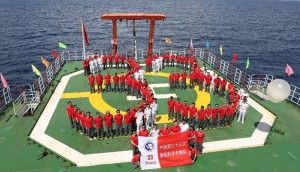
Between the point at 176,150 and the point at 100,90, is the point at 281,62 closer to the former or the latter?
the point at 100,90

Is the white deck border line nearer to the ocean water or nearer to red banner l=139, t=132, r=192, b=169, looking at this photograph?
red banner l=139, t=132, r=192, b=169

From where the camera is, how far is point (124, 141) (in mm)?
18531

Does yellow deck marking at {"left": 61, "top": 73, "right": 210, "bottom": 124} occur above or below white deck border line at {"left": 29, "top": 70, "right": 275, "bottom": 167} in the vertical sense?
above

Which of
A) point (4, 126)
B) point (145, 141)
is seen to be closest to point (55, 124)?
point (4, 126)

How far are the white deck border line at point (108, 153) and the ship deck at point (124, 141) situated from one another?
0.25 ft

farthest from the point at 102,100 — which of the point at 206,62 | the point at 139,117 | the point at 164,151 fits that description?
the point at 206,62

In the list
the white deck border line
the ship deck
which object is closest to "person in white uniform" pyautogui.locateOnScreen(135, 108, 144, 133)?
the ship deck

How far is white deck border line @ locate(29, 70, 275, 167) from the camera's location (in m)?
16.6

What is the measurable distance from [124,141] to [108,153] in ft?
5.47

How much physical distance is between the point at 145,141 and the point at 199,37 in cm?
7023

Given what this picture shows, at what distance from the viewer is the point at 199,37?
81.7 metres

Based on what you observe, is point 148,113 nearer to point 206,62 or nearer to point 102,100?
point 102,100

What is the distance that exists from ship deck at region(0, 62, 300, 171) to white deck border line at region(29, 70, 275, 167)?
0.08m

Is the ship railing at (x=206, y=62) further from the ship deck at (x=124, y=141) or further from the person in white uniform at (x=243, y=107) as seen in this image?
the person in white uniform at (x=243, y=107)
